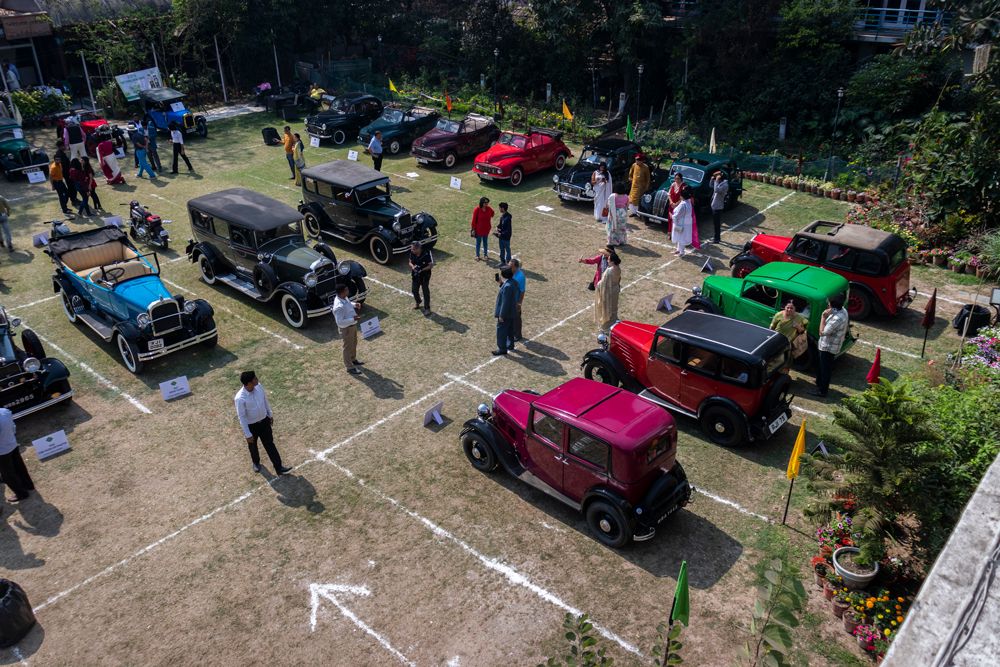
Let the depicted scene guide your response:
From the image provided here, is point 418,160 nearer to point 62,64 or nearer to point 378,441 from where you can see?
point 378,441

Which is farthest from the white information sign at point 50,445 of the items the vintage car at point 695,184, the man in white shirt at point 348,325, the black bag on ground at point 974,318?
the black bag on ground at point 974,318

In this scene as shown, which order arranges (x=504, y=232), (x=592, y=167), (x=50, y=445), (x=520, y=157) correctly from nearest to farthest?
(x=50, y=445) < (x=504, y=232) < (x=592, y=167) < (x=520, y=157)

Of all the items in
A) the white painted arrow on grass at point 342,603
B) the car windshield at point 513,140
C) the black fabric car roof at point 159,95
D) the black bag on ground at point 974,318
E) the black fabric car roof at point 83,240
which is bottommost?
the white painted arrow on grass at point 342,603

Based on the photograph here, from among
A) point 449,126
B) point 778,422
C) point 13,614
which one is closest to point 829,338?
point 778,422

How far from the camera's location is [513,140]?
22.4 m

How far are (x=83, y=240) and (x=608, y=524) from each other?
12.1 meters

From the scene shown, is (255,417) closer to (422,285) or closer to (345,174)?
(422,285)

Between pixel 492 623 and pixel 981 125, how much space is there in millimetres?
16262

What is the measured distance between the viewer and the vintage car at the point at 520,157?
70.8 ft

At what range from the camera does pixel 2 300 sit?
1545 cm

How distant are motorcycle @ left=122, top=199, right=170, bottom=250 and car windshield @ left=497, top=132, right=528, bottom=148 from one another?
9936mm

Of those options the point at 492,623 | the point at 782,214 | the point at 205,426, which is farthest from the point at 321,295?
the point at 782,214

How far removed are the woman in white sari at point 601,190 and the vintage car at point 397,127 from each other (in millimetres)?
8471

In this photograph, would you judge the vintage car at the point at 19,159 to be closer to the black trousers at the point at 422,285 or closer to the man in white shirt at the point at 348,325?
the black trousers at the point at 422,285
